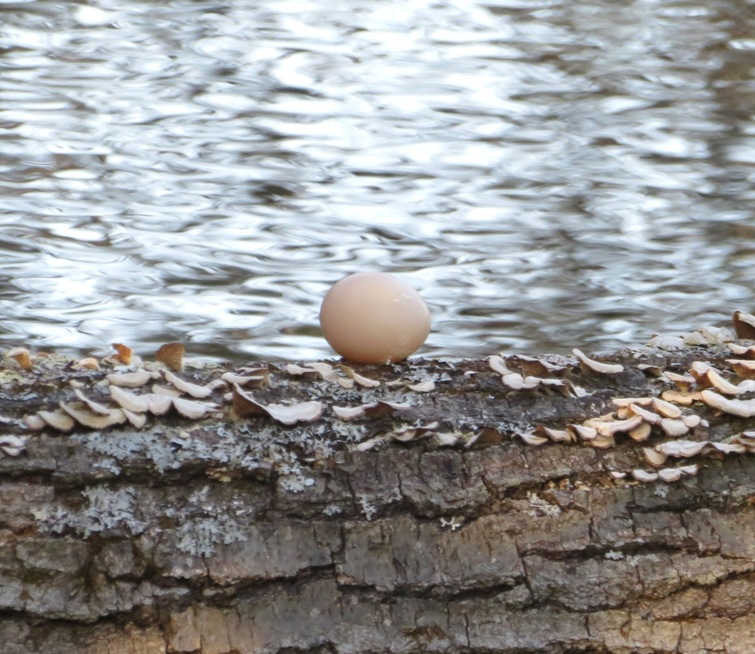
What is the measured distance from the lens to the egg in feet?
3.76

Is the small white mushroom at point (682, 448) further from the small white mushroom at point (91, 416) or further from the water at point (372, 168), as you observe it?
the water at point (372, 168)

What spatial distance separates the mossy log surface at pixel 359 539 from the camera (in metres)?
0.91

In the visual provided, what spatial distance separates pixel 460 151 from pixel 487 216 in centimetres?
24

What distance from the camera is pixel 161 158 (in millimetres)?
2545

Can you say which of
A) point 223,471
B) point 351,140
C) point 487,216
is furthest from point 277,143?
point 223,471

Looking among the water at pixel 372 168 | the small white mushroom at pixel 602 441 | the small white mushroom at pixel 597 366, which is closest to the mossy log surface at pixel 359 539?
the small white mushroom at pixel 602 441

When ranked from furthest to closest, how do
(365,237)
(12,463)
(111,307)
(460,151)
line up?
(460,151) → (365,237) → (111,307) → (12,463)

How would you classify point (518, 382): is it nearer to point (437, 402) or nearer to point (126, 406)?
point (437, 402)

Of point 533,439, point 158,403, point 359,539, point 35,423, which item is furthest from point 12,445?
point 533,439

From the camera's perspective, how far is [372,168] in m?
2.59

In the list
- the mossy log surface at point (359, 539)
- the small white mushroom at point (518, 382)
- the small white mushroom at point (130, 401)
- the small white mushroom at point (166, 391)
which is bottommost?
the mossy log surface at point (359, 539)

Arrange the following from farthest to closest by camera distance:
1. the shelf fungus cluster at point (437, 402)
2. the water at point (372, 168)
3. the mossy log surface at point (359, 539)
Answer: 1. the water at point (372, 168)
2. the shelf fungus cluster at point (437, 402)
3. the mossy log surface at point (359, 539)

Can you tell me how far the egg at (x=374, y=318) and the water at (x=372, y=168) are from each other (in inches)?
34.6

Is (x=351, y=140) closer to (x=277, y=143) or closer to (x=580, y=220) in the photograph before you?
(x=277, y=143)
